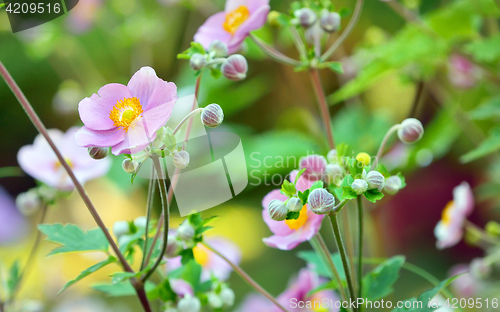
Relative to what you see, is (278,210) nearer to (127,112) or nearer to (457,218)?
(127,112)

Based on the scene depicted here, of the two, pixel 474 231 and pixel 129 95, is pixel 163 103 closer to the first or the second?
pixel 129 95

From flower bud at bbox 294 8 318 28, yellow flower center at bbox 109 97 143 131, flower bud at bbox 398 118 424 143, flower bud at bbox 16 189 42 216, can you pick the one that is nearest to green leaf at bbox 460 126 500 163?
flower bud at bbox 398 118 424 143

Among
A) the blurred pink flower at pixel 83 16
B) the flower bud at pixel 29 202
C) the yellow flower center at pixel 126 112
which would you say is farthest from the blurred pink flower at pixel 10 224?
the yellow flower center at pixel 126 112

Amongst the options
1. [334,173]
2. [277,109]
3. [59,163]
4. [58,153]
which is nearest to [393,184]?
[334,173]

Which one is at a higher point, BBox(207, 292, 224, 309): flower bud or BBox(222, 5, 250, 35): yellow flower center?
BBox(222, 5, 250, 35): yellow flower center

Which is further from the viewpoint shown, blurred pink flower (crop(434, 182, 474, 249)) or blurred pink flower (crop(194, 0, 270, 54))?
blurred pink flower (crop(434, 182, 474, 249))

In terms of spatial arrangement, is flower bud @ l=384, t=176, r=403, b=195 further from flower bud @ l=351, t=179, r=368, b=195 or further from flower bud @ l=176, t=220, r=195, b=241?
flower bud @ l=176, t=220, r=195, b=241
